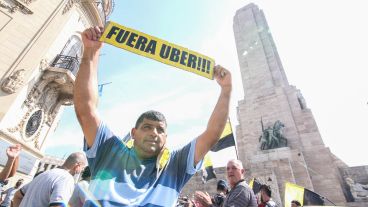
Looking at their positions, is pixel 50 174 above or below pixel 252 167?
below

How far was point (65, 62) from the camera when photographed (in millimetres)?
10938

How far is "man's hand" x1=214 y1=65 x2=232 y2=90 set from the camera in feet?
6.71

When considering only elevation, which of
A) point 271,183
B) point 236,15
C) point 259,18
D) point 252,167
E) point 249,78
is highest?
point 236,15

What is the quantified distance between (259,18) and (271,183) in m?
20.4

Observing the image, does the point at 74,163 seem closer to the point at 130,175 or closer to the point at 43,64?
the point at 130,175

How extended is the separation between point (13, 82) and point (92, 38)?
373 inches

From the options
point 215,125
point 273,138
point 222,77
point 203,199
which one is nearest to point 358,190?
point 273,138

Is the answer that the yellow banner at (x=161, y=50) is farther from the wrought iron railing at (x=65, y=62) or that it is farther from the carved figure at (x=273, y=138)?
the carved figure at (x=273, y=138)

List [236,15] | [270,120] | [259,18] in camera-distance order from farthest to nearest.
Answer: [236,15], [259,18], [270,120]

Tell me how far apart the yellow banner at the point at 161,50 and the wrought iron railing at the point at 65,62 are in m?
10.2

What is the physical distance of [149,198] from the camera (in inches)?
55.0

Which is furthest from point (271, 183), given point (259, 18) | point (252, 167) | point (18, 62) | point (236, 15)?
point (236, 15)

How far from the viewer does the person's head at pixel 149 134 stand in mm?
1589

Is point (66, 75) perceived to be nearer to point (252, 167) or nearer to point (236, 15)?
point (252, 167)
